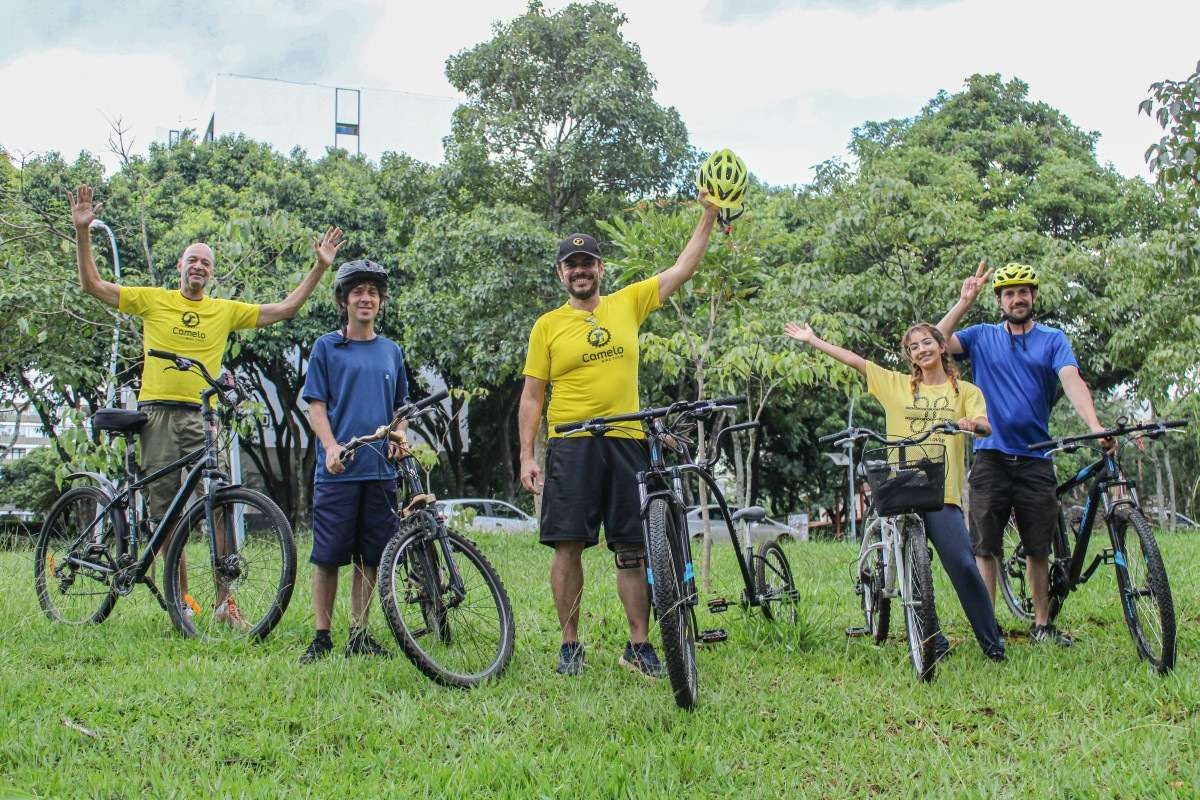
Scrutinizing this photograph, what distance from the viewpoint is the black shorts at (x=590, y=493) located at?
468cm

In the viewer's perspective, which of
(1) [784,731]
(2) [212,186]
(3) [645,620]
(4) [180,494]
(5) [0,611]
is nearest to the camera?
(1) [784,731]

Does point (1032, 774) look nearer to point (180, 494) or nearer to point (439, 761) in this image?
point (439, 761)

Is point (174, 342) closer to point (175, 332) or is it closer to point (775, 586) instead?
point (175, 332)

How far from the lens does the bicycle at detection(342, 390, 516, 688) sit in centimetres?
441

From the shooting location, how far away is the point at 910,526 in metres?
4.80

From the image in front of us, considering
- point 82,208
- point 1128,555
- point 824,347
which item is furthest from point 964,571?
point 82,208

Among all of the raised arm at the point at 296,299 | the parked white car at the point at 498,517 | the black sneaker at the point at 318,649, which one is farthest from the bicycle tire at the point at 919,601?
the parked white car at the point at 498,517

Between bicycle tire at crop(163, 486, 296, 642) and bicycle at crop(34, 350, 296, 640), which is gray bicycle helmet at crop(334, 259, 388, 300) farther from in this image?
bicycle tire at crop(163, 486, 296, 642)

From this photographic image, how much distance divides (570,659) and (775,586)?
1.47m

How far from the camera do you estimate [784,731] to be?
3875 millimetres

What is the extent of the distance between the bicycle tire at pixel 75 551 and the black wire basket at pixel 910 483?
3.96 metres

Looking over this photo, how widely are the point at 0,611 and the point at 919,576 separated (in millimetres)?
5210

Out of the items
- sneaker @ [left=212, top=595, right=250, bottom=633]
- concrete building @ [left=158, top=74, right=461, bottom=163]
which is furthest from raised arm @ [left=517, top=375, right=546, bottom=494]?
concrete building @ [left=158, top=74, right=461, bottom=163]

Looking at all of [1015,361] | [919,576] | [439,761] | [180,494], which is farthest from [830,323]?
[439,761]
